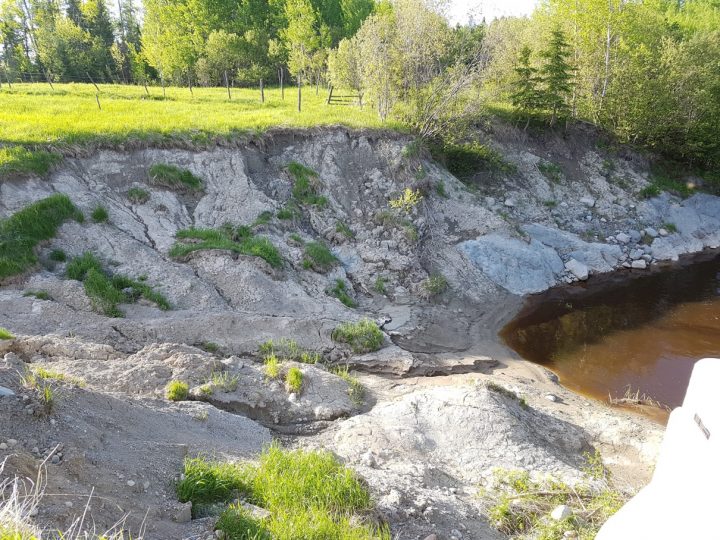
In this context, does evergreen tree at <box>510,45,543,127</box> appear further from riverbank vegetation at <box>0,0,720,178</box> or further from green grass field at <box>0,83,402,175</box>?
green grass field at <box>0,83,402,175</box>

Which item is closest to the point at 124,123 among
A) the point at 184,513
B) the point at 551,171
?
the point at 184,513

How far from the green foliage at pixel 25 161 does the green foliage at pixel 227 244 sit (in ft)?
15.0

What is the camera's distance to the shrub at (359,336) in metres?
12.8

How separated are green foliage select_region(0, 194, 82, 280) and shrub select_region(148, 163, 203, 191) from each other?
3.07m

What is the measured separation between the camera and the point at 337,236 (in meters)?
18.3

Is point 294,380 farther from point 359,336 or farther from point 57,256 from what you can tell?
point 57,256

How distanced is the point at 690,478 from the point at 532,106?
91.8 feet

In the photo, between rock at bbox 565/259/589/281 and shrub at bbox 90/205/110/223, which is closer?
shrub at bbox 90/205/110/223

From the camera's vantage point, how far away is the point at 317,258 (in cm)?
1652

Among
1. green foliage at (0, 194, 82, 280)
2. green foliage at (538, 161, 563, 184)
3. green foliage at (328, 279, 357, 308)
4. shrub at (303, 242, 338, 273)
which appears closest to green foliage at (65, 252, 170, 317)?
green foliage at (0, 194, 82, 280)

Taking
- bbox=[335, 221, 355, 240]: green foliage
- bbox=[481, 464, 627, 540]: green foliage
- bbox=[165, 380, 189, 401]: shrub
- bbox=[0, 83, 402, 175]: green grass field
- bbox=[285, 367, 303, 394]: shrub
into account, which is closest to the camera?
bbox=[481, 464, 627, 540]: green foliage

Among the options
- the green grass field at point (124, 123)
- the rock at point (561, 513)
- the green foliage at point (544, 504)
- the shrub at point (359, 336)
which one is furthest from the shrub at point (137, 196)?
the rock at point (561, 513)

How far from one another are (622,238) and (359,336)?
1825cm

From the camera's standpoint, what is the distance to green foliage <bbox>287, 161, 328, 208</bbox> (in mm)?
18938
